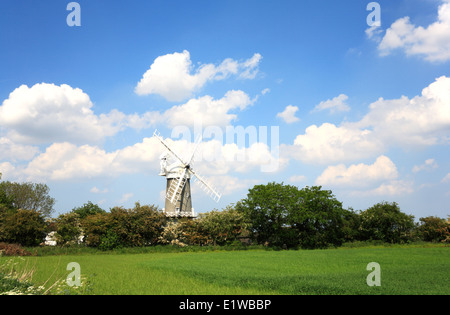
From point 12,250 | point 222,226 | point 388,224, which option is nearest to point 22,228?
point 12,250

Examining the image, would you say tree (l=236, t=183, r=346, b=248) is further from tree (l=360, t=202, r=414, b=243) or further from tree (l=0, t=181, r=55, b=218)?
tree (l=0, t=181, r=55, b=218)

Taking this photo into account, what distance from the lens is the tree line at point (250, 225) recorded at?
3303 cm

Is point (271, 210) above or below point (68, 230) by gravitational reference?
above

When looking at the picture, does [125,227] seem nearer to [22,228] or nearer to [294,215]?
[22,228]

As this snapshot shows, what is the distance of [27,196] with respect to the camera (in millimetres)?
53469

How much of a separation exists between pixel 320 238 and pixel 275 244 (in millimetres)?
4883

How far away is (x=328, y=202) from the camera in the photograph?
36.8m

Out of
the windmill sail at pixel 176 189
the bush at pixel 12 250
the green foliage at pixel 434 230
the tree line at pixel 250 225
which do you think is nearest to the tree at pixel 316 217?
the tree line at pixel 250 225

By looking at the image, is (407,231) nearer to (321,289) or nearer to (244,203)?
(244,203)

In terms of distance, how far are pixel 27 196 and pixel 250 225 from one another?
121 feet

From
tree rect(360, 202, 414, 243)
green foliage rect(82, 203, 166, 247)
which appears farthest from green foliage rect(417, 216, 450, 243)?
green foliage rect(82, 203, 166, 247)

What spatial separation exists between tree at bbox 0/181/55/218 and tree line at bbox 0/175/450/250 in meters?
14.9

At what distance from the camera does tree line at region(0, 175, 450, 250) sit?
108 ft
